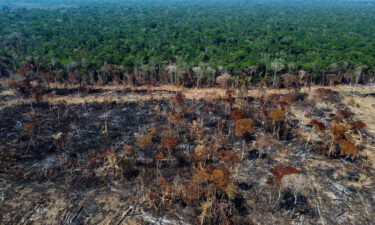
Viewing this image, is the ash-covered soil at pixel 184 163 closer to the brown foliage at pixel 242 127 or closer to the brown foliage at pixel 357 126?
the brown foliage at pixel 242 127

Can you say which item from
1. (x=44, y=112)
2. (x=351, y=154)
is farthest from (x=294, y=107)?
(x=44, y=112)

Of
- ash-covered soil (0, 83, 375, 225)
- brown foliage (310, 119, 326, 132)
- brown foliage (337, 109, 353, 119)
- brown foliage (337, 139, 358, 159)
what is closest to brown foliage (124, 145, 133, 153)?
ash-covered soil (0, 83, 375, 225)

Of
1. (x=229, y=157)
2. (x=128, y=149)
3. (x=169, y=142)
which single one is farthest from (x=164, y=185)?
(x=229, y=157)

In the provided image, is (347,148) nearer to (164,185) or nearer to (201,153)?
(201,153)

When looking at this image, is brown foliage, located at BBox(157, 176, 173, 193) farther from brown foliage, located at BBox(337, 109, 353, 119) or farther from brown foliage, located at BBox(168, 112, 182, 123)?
brown foliage, located at BBox(337, 109, 353, 119)

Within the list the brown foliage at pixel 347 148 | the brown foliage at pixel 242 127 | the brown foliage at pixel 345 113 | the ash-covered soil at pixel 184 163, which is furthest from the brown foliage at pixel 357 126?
the brown foliage at pixel 242 127

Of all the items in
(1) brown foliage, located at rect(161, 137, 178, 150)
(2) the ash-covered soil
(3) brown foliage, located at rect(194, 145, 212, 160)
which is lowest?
(2) the ash-covered soil

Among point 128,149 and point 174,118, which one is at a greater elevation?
point 174,118

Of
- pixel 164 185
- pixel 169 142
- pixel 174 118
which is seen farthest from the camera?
pixel 174 118

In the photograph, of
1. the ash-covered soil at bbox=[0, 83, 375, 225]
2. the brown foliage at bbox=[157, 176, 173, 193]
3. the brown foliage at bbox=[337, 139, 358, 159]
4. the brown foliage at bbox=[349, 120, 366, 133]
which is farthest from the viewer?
the brown foliage at bbox=[349, 120, 366, 133]
